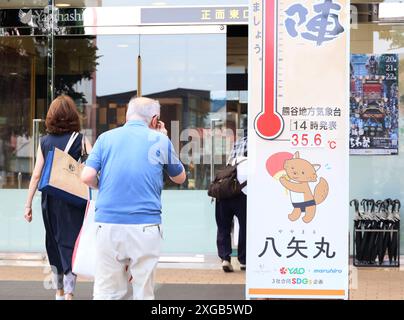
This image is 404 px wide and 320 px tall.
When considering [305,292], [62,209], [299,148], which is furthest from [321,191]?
[62,209]

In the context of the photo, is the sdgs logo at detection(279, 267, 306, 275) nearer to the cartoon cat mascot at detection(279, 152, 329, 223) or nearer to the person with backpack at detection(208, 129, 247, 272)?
the cartoon cat mascot at detection(279, 152, 329, 223)

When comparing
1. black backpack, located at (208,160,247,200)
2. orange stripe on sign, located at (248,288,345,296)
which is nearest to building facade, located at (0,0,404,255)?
black backpack, located at (208,160,247,200)

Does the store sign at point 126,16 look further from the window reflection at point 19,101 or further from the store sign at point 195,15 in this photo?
the window reflection at point 19,101

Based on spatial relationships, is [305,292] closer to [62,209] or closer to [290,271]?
[290,271]

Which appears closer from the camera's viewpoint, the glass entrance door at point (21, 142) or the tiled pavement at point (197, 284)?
the tiled pavement at point (197, 284)

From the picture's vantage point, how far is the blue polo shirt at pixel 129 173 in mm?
4398

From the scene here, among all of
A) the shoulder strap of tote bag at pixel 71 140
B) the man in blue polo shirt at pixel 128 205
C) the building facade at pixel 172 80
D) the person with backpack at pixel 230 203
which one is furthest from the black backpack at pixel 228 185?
the man in blue polo shirt at pixel 128 205

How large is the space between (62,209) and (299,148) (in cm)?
216

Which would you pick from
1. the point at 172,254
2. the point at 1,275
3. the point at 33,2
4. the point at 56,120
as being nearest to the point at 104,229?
the point at 56,120

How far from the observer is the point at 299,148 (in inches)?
175

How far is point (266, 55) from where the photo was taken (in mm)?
4402

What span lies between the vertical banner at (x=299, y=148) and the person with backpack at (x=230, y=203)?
2.91m

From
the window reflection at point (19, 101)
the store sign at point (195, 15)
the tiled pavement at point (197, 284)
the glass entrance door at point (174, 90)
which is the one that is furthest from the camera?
the window reflection at point (19, 101)
